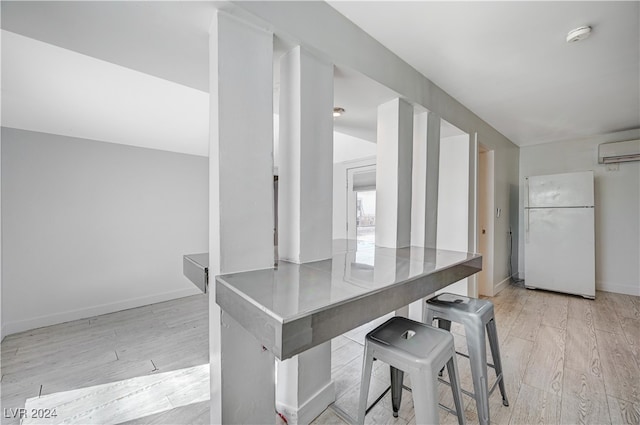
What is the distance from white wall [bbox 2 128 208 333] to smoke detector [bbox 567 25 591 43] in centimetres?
438

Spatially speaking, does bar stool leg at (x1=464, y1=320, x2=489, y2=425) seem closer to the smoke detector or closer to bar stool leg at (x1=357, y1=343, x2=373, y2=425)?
bar stool leg at (x1=357, y1=343, x2=373, y2=425)

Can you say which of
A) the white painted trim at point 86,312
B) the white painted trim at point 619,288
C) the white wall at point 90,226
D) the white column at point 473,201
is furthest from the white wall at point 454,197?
the white painted trim at point 86,312

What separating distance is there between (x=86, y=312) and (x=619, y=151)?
7.43m

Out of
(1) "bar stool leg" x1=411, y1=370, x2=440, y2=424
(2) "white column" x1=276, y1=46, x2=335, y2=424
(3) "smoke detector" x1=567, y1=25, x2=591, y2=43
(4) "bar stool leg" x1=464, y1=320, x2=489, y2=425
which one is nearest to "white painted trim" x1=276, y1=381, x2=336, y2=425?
(2) "white column" x1=276, y1=46, x2=335, y2=424

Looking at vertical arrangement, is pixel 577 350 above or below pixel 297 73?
below

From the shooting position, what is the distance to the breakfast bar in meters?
0.69

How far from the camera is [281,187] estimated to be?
140 centimetres

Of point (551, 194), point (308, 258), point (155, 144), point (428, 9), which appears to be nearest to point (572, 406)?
point (308, 258)

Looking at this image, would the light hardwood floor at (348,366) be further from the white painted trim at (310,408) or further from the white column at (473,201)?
the white column at (473,201)

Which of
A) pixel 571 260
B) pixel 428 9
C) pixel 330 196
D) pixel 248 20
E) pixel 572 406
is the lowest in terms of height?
pixel 572 406

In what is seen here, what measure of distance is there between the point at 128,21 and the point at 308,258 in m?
1.36

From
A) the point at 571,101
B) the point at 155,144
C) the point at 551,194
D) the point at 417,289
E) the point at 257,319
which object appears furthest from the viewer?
the point at 551,194

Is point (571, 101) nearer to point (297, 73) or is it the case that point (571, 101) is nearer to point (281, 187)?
point (297, 73)

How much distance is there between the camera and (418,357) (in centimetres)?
110
